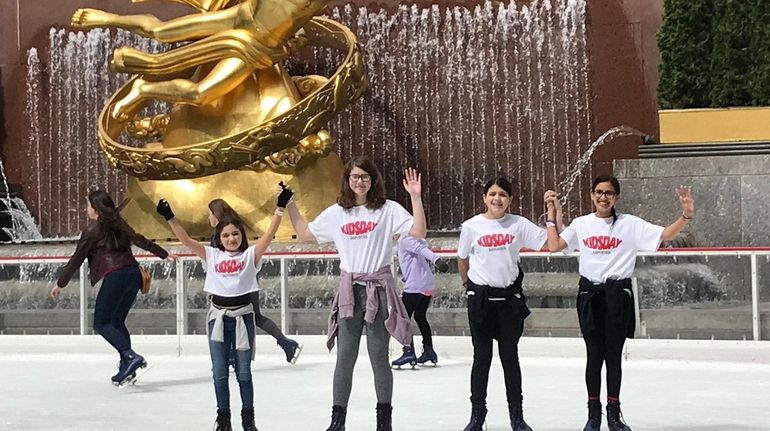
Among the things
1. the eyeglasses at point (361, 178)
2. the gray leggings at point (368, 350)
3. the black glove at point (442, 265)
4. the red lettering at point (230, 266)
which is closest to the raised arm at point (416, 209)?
the eyeglasses at point (361, 178)

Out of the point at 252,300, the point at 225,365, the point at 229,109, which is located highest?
the point at 229,109

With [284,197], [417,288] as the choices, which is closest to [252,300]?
[284,197]

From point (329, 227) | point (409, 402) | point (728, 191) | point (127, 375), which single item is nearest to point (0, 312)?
point (127, 375)

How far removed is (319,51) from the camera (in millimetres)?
19109

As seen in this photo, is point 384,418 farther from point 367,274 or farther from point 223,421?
point 223,421

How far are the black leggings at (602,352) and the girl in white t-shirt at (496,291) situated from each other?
37 centimetres

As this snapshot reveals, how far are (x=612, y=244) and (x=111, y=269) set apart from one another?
4.00 meters

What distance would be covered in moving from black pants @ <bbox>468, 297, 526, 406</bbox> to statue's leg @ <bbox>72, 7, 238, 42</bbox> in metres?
9.10

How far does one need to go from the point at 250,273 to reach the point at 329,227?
0.59 meters

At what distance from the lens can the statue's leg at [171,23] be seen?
15453mm

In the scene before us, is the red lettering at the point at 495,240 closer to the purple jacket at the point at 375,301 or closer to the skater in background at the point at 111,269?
the purple jacket at the point at 375,301

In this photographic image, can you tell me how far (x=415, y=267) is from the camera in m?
10.4

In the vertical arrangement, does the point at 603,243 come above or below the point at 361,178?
below

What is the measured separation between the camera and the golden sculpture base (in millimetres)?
15383
